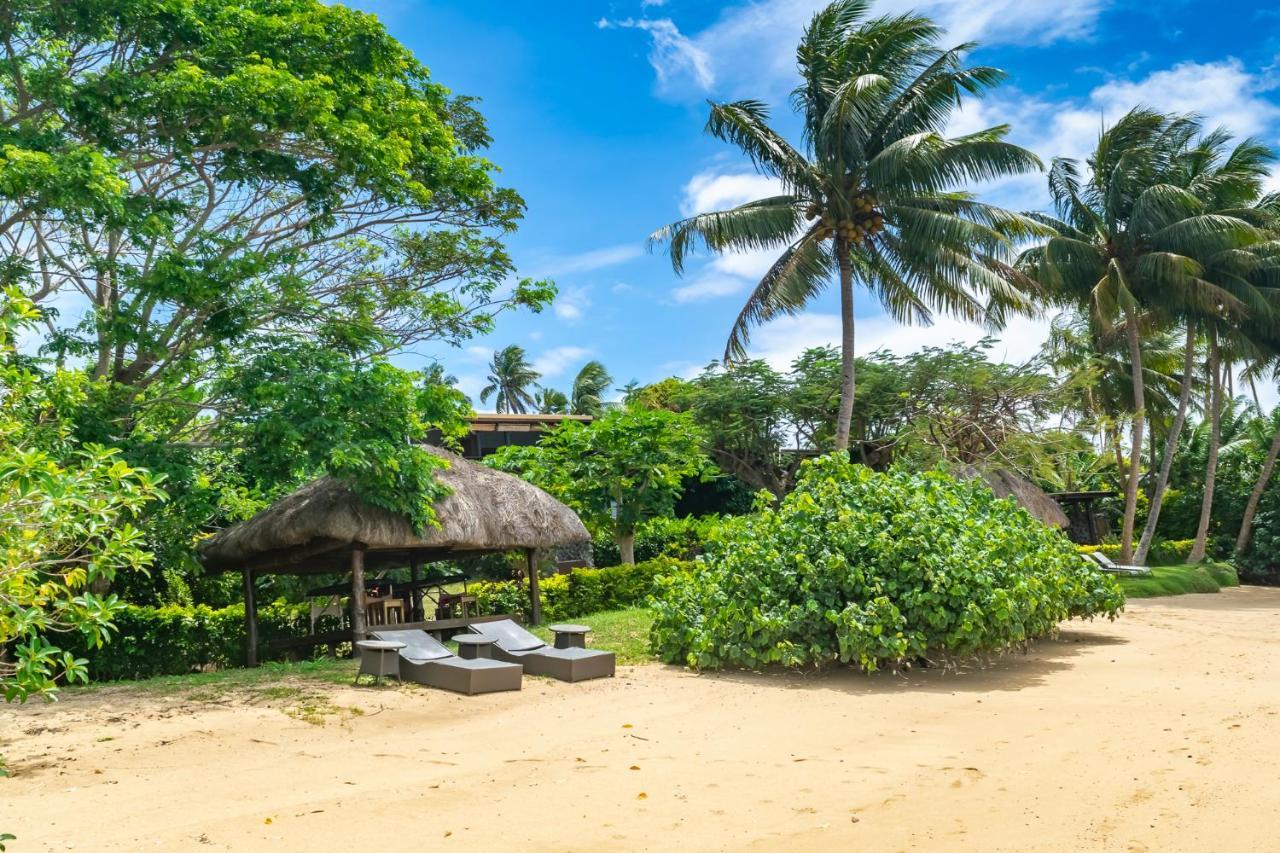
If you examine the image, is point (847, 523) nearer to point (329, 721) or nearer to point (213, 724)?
point (329, 721)

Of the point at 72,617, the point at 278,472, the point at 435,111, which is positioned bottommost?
the point at 72,617

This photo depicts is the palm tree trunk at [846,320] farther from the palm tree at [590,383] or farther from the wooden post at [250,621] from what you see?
the palm tree at [590,383]

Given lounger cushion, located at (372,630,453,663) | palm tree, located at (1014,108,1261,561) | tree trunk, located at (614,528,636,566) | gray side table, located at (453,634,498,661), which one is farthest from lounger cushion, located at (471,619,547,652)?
palm tree, located at (1014,108,1261,561)

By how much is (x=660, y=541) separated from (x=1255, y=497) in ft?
49.8

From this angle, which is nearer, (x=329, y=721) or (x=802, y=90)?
(x=329, y=721)

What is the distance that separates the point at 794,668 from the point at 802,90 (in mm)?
11630

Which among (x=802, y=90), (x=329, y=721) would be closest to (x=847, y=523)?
(x=329, y=721)

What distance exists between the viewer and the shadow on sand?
8.81m

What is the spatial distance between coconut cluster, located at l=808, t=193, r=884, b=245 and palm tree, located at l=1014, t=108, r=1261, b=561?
5436mm

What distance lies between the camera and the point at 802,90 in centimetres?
1777

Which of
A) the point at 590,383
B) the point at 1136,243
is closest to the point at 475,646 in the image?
the point at 1136,243

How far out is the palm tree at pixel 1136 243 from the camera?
20.5 meters

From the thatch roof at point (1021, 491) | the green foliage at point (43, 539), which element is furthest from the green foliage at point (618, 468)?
the green foliage at point (43, 539)

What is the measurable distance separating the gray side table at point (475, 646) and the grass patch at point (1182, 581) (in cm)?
1290
